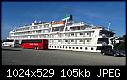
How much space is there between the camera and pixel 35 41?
6075 centimetres

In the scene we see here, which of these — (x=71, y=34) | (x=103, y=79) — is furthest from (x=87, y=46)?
(x=103, y=79)

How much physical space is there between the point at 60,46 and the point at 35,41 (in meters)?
8.92

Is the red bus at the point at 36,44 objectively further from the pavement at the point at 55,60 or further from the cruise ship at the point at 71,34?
the pavement at the point at 55,60

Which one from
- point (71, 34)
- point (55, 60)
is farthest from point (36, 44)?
point (55, 60)

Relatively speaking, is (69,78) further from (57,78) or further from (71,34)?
(71,34)

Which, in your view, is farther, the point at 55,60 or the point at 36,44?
the point at 36,44

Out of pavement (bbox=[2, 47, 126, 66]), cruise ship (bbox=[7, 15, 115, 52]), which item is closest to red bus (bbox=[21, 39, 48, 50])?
cruise ship (bbox=[7, 15, 115, 52])

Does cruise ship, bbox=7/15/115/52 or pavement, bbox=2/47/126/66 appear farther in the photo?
cruise ship, bbox=7/15/115/52

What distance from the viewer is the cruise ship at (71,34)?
180ft

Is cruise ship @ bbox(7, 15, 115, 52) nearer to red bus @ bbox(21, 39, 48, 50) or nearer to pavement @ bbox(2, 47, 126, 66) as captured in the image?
red bus @ bbox(21, 39, 48, 50)

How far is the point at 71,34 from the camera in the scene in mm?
63969

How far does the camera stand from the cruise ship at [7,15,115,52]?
54.9 metres

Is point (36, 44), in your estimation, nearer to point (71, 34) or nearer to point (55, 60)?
point (71, 34)

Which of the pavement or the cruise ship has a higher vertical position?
the cruise ship
